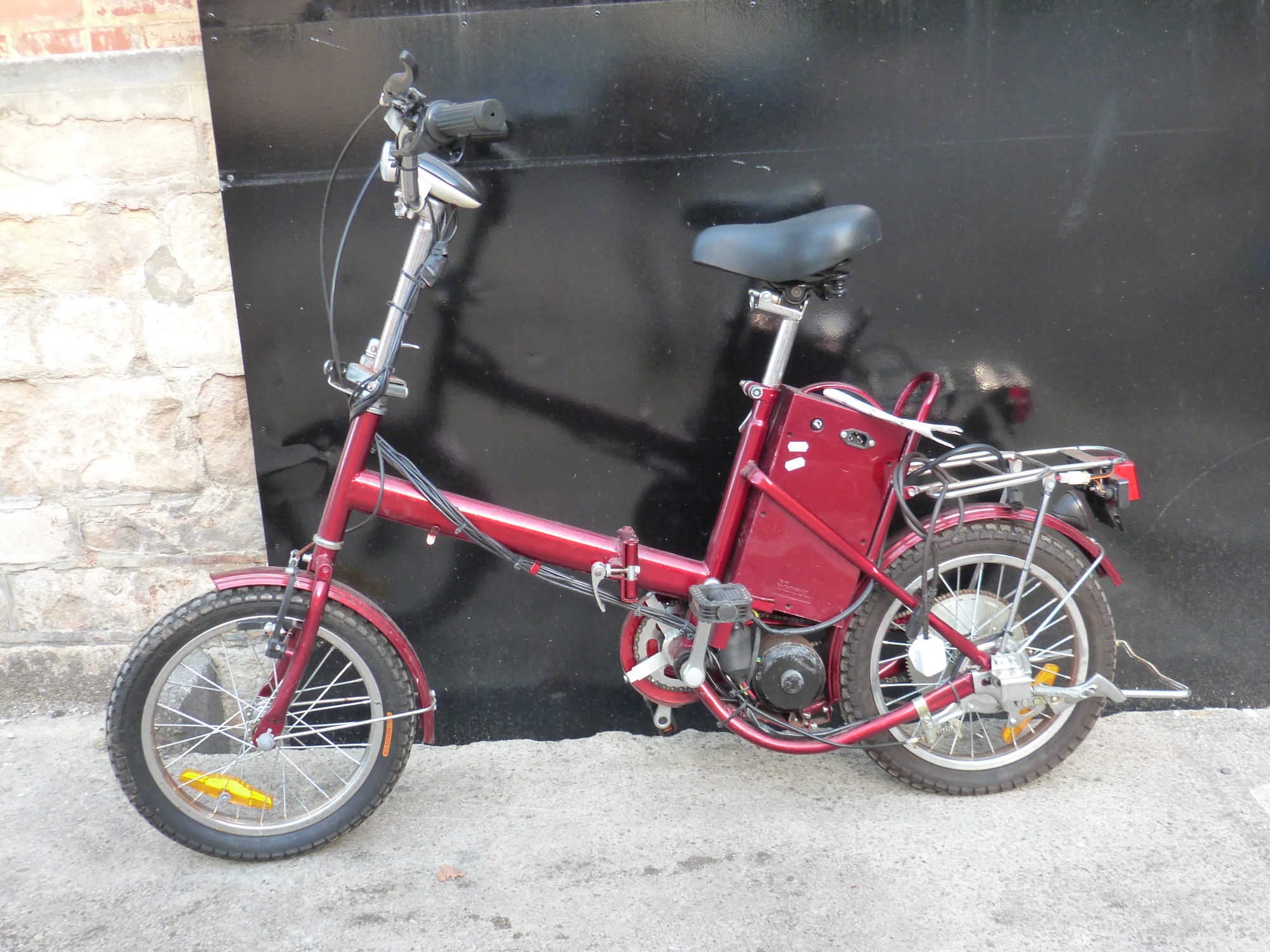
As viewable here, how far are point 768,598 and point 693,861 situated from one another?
0.75 meters

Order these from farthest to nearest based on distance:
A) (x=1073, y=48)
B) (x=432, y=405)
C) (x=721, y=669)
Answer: (x=432, y=405)
(x=1073, y=48)
(x=721, y=669)

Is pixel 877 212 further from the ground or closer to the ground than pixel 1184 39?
closer to the ground

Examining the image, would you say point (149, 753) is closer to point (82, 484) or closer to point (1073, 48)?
point (82, 484)

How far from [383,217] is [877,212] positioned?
61.5 inches

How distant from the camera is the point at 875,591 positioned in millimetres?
2764

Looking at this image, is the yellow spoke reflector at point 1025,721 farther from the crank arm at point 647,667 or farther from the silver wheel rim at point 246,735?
the silver wheel rim at point 246,735

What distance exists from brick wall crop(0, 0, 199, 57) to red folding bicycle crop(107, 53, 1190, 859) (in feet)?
3.56

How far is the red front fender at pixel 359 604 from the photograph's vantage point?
2523 mm

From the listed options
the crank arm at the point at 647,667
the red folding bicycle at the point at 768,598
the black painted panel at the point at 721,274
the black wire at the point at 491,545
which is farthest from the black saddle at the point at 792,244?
the crank arm at the point at 647,667

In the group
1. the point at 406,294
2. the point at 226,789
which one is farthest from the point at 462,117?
the point at 226,789

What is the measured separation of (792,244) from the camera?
2.44 m

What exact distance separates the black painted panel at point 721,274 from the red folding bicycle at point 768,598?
369 millimetres

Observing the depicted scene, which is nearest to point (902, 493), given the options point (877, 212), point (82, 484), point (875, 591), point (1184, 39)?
point (875, 591)

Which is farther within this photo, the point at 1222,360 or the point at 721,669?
the point at 1222,360
